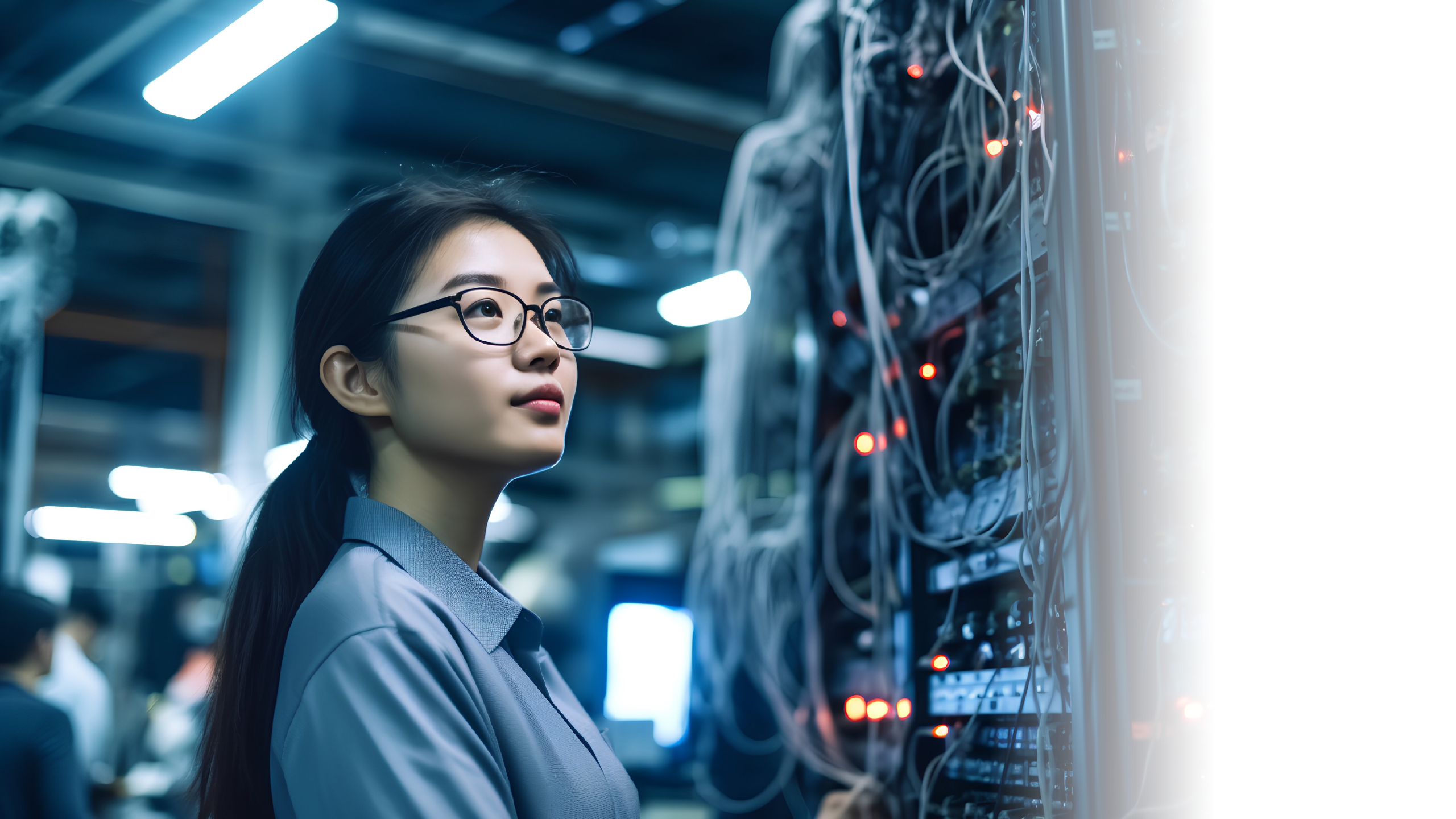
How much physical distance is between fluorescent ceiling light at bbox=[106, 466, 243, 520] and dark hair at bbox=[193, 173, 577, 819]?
25.1 ft

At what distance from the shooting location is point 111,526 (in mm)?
9133

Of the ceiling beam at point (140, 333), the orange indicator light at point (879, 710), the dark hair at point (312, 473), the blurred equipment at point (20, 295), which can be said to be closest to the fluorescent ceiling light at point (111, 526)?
the ceiling beam at point (140, 333)

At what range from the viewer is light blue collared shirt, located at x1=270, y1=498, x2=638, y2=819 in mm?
873

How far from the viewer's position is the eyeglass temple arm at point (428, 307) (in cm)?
110

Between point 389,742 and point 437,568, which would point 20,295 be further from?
point 389,742

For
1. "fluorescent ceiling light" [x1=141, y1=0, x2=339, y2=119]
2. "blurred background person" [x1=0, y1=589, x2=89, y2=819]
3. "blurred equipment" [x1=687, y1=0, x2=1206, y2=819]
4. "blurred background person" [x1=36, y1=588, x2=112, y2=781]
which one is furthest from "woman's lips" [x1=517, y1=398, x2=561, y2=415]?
"blurred background person" [x1=36, y1=588, x2=112, y2=781]

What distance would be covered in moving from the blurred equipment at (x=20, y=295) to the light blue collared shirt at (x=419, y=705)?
4036 mm

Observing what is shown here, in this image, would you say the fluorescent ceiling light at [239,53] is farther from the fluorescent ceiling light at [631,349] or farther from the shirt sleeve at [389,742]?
the fluorescent ceiling light at [631,349]

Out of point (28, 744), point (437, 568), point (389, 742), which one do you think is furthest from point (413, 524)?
point (28, 744)

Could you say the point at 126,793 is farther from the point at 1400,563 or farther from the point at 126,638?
the point at 1400,563

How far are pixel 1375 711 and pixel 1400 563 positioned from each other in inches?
4.9

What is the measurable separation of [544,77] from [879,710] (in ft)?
12.7

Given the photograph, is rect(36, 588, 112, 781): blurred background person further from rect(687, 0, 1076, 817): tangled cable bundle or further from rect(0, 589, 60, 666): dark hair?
rect(687, 0, 1076, 817): tangled cable bundle

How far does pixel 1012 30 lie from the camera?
1.47 metres
